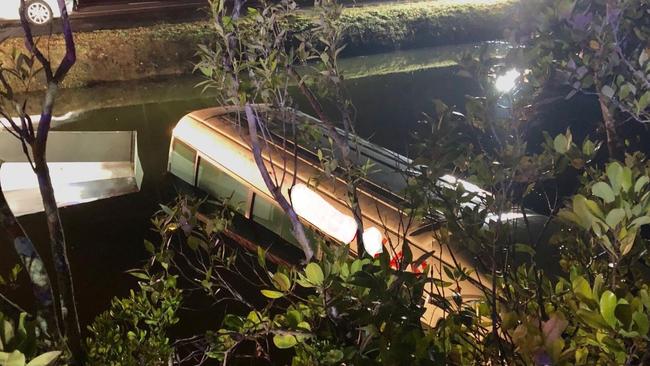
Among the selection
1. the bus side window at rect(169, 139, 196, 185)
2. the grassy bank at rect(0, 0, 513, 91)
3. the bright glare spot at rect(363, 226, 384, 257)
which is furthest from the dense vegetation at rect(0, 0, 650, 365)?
the grassy bank at rect(0, 0, 513, 91)

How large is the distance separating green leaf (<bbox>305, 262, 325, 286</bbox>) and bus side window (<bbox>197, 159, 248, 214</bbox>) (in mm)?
4508

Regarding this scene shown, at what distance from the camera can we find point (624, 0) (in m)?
2.71

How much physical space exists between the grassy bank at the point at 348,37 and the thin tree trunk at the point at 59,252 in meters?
8.94

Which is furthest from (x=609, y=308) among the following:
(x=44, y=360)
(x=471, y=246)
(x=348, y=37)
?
(x=348, y=37)

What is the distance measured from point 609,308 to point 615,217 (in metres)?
0.31

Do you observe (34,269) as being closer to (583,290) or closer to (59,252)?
(59,252)

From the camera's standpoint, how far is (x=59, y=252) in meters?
2.13

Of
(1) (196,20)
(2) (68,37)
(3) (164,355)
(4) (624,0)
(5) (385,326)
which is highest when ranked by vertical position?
(4) (624,0)

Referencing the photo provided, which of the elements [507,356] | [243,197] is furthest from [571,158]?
[243,197]

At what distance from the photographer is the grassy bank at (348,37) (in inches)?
539

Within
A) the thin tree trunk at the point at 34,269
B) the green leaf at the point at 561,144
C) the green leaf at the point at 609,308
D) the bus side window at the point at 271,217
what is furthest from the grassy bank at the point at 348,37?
the green leaf at the point at 609,308

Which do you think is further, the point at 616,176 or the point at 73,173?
the point at 73,173

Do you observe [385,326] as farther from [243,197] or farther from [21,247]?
[243,197]

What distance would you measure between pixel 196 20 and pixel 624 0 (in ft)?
47.0
